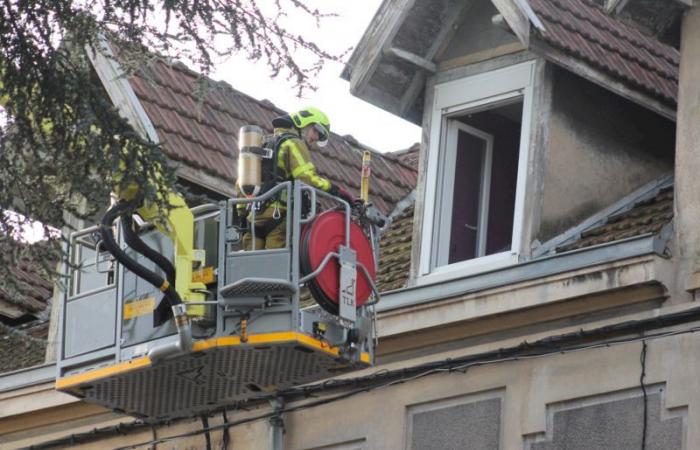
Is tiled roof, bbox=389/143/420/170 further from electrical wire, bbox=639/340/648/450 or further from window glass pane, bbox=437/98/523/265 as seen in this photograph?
electrical wire, bbox=639/340/648/450

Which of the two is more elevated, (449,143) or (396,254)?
(449,143)

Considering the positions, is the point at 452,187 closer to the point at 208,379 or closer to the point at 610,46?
the point at 610,46

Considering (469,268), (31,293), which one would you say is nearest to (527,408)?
(469,268)

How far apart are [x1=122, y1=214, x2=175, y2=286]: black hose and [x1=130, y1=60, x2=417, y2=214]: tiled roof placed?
2.13m

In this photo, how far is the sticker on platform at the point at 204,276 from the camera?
55.8ft

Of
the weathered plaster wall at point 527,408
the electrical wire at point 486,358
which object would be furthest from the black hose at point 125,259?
the weathered plaster wall at point 527,408

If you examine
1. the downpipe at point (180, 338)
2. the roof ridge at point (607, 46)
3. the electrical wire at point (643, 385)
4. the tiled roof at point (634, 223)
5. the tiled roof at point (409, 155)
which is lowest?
the electrical wire at point (643, 385)

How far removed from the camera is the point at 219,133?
21094 mm

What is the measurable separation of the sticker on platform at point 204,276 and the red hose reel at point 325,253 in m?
0.84

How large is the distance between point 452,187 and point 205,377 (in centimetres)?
264

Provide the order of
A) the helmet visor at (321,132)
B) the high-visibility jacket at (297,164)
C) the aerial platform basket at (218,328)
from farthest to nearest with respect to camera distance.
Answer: the helmet visor at (321,132), the high-visibility jacket at (297,164), the aerial platform basket at (218,328)

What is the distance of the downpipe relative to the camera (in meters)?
16.6

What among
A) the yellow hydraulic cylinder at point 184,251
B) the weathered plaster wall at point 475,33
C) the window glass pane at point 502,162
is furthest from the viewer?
the weathered plaster wall at point 475,33

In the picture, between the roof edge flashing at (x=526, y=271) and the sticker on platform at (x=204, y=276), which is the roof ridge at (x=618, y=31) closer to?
the roof edge flashing at (x=526, y=271)
